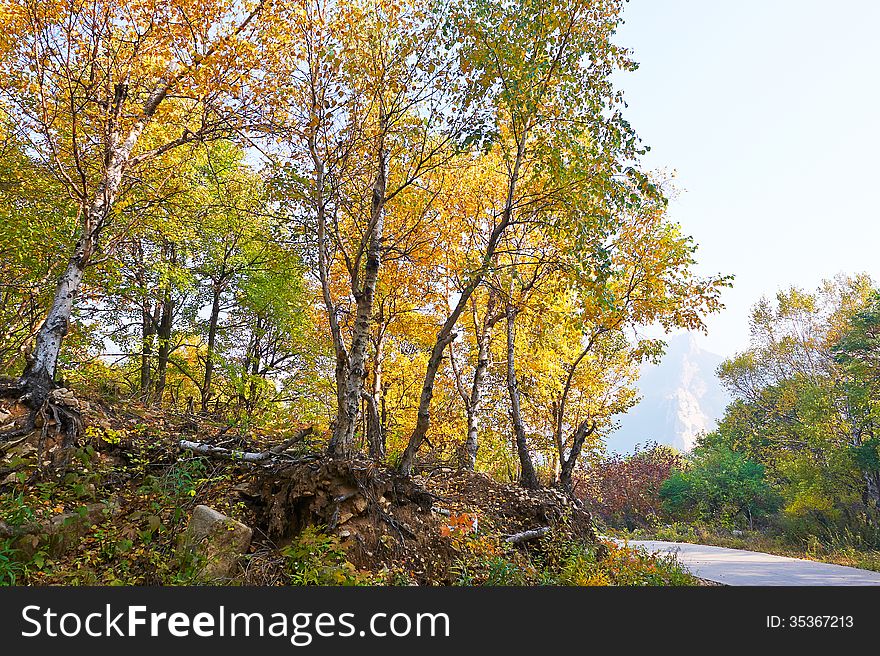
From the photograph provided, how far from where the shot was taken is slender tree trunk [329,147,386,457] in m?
7.16

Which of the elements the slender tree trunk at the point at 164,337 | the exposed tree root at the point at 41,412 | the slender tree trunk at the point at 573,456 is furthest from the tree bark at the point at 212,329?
the slender tree trunk at the point at 573,456

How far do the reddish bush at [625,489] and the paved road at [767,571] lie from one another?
1204 centimetres

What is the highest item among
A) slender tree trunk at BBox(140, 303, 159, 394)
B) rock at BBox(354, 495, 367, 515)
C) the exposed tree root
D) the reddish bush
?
slender tree trunk at BBox(140, 303, 159, 394)

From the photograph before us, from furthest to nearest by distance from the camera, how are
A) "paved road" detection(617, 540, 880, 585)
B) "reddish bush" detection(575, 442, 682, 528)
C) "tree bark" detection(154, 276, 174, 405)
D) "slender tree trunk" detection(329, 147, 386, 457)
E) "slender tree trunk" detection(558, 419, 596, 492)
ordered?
"reddish bush" detection(575, 442, 682, 528) → "tree bark" detection(154, 276, 174, 405) → "slender tree trunk" detection(558, 419, 596, 492) → "paved road" detection(617, 540, 880, 585) → "slender tree trunk" detection(329, 147, 386, 457)

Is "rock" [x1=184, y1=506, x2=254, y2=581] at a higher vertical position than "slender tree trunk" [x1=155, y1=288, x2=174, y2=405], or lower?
lower

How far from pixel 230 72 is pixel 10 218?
614 centimetres

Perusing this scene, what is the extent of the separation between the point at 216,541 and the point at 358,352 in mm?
3051

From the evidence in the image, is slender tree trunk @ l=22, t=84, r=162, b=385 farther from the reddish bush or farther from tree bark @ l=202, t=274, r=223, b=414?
the reddish bush

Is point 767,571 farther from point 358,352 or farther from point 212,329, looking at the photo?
point 212,329

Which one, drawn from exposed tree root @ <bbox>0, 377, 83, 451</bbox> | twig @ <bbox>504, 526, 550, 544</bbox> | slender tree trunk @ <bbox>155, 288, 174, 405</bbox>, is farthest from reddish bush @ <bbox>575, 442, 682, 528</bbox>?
exposed tree root @ <bbox>0, 377, 83, 451</bbox>

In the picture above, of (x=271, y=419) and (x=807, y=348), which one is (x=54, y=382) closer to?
(x=271, y=419)

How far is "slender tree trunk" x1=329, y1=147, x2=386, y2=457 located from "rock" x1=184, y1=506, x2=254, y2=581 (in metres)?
1.66

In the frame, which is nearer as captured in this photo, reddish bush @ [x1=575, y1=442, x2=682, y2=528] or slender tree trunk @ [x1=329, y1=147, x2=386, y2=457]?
slender tree trunk @ [x1=329, y1=147, x2=386, y2=457]

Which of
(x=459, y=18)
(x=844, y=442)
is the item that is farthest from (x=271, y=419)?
(x=844, y=442)
